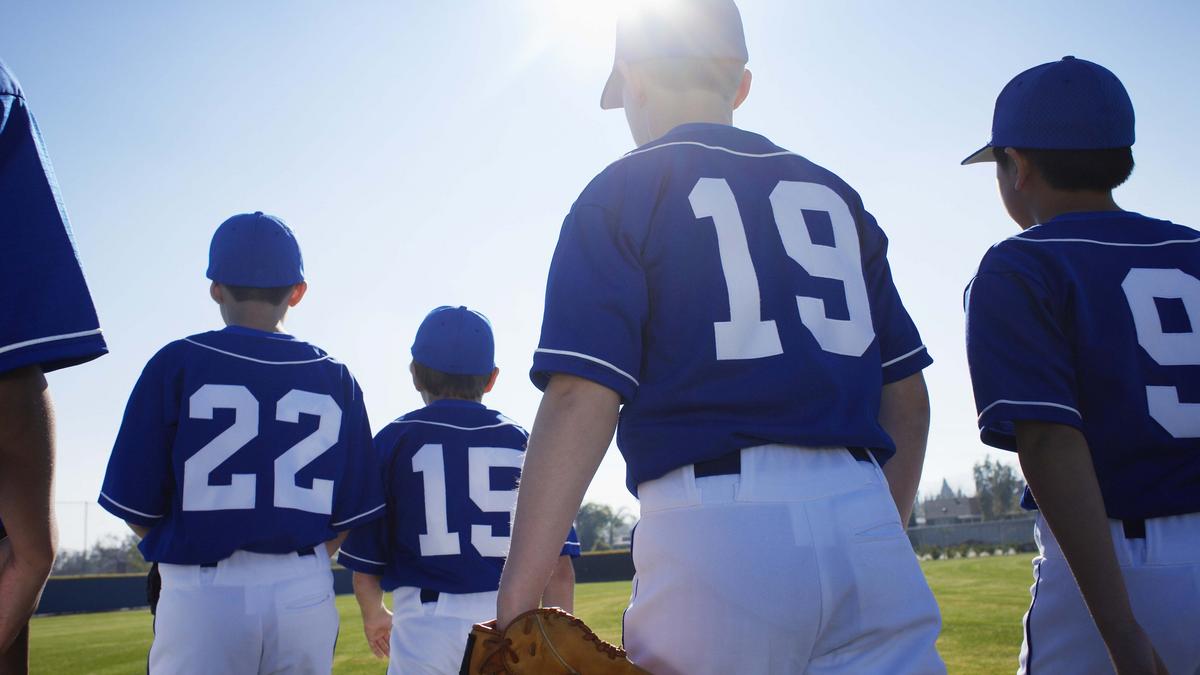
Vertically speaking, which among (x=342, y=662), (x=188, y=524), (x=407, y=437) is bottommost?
(x=342, y=662)

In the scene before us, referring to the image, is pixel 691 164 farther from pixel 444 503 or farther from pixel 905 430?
pixel 444 503

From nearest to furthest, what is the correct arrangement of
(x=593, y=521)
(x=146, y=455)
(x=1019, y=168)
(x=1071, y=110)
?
1. (x=1071, y=110)
2. (x=1019, y=168)
3. (x=146, y=455)
4. (x=593, y=521)

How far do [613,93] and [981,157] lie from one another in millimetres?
1427

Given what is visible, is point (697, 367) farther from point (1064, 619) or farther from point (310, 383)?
point (310, 383)

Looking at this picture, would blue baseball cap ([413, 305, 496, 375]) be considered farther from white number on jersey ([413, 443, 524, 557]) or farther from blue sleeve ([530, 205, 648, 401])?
blue sleeve ([530, 205, 648, 401])

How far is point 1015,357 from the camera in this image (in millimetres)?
2314

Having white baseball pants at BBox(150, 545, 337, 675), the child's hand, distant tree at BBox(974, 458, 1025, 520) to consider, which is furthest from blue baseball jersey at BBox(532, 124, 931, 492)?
distant tree at BBox(974, 458, 1025, 520)

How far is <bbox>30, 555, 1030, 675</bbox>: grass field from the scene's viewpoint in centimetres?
819

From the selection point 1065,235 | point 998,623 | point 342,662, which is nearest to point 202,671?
point 1065,235

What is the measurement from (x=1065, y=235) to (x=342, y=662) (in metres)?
9.64

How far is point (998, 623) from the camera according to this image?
399 inches

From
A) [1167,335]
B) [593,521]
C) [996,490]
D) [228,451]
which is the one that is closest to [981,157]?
[1167,335]

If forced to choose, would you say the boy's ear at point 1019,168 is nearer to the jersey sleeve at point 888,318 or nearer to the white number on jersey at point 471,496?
the jersey sleeve at point 888,318

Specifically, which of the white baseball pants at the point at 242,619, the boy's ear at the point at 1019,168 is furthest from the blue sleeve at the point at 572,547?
the boy's ear at the point at 1019,168
